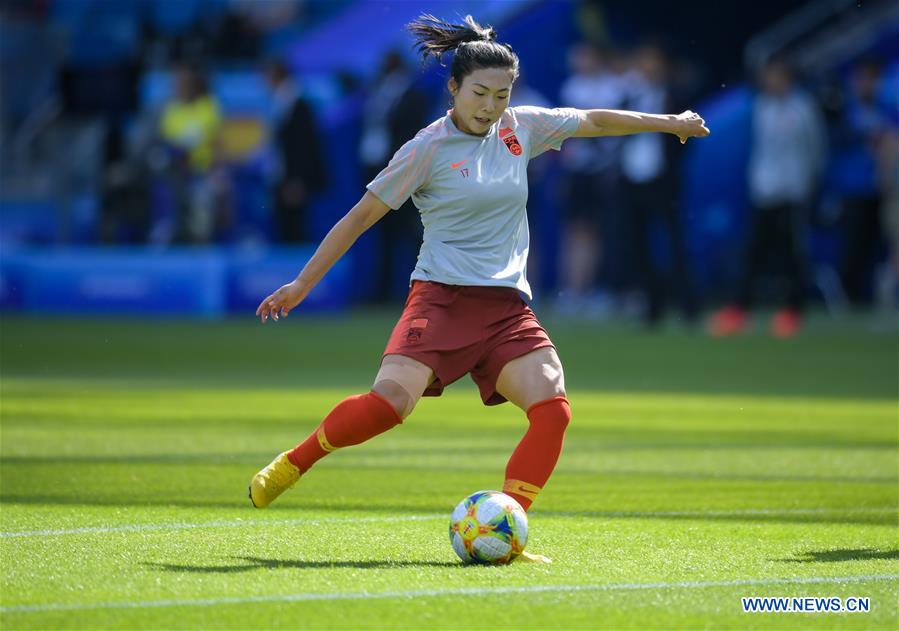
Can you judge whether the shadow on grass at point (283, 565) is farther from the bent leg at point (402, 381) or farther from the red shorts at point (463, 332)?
the red shorts at point (463, 332)

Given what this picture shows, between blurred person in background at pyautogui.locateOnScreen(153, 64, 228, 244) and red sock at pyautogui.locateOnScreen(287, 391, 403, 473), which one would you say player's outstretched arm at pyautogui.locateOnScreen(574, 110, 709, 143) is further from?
blurred person in background at pyautogui.locateOnScreen(153, 64, 228, 244)

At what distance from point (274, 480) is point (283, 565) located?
2.54 feet

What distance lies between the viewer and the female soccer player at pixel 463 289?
6699 mm

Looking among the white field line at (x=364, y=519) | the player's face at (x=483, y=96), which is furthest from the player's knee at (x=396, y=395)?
the player's face at (x=483, y=96)

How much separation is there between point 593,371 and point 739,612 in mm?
10243

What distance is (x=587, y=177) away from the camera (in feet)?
77.4

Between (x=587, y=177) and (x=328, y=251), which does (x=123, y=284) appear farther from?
(x=328, y=251)

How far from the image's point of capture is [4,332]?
20016 millimetres

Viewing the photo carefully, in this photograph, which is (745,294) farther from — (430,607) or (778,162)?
(430,607)

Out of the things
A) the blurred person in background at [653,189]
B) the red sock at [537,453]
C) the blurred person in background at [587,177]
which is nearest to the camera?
the red sock at [537,453]

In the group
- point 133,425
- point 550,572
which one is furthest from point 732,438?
point 550,572

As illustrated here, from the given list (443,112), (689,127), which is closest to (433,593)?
(689,127)

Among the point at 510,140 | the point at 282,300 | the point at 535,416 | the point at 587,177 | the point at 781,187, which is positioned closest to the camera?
the point at 282,300

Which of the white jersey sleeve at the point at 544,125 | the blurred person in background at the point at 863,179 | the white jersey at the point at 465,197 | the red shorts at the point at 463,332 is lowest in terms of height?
the red shorts at the point at 463,332
